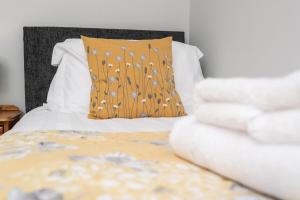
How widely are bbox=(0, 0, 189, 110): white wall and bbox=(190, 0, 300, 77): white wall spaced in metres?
0.36

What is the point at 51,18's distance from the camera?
7.84 feet

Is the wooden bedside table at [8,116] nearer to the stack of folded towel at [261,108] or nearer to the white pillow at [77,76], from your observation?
the white pillow at [77,76]

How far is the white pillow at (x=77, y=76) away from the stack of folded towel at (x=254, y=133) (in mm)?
1141

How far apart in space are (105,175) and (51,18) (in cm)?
190

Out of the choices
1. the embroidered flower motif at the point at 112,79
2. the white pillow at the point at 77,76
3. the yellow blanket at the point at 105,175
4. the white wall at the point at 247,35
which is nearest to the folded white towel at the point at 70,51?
→ the white pillow at the point at 77,76

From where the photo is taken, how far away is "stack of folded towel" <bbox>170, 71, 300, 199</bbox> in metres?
0.59

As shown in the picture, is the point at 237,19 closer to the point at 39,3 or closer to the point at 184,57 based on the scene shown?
the point at 184,57

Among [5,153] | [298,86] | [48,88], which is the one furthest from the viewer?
[48,88]

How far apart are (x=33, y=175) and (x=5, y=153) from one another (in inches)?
9.9

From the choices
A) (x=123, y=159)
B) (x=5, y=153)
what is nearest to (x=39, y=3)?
(x=5, y=153)

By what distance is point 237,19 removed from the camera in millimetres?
2039

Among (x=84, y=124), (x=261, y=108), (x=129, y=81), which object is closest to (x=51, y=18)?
(x=129, y=81)

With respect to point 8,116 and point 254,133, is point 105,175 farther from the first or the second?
point 8,116

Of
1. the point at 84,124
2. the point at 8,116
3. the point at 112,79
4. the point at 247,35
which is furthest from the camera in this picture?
the point at 8,116
